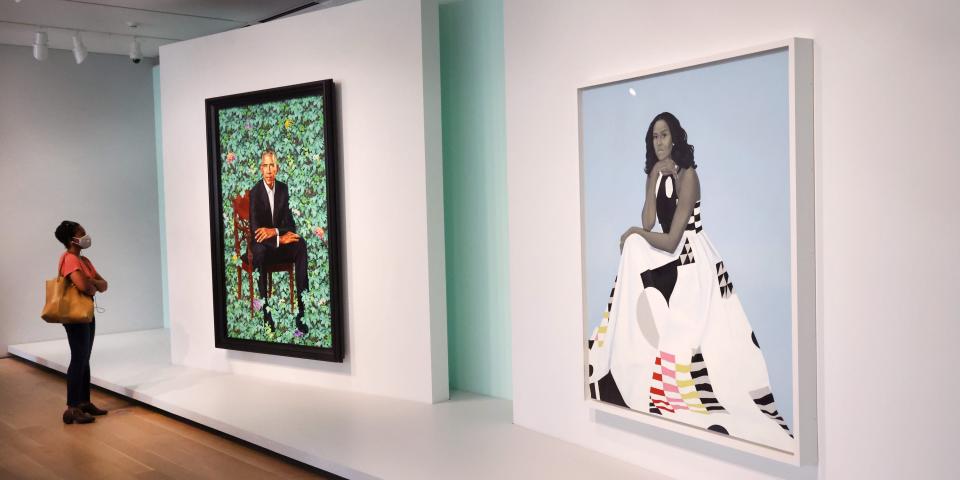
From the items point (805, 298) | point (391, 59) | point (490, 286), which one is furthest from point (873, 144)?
point (391, 59)

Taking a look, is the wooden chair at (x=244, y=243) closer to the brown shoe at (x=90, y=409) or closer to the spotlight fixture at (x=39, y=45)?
the brown shoe at (x=90, y=409)

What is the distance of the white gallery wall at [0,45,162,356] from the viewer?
31.3 feet

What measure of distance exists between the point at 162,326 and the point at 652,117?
8416 millimetres

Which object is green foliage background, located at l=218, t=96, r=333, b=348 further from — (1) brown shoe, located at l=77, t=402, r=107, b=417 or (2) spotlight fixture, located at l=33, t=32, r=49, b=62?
(2) spotlight fixture, located at l=33, t=32, r=49, b=62

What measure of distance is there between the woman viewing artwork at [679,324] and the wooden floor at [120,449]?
199cm

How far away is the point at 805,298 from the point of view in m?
3.50

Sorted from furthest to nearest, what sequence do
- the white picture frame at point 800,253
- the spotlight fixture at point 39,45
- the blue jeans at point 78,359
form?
the spotlight fixture at point 39,45, the blue jeans at point 78,359, the white picture frame at point 800,253

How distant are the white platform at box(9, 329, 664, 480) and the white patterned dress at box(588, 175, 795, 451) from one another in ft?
1.65

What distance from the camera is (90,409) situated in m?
6.42

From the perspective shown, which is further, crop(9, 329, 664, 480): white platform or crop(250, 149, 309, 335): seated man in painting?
crop(250, 149, 309, 335): seated man in painting

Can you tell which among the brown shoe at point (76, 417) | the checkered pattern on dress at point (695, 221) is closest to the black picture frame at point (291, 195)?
the brown shoe at point (76, 417)

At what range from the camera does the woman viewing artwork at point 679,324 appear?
373cm

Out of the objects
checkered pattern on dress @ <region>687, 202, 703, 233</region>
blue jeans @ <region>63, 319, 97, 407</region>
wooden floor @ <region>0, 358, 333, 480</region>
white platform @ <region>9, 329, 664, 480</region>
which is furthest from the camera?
blue jeans @ <region>63, 319, 97, 407</region>

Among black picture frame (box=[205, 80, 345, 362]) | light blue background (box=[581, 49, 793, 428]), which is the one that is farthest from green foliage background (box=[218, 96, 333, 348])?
light blue background (box=[581, 49, 793, 428])
